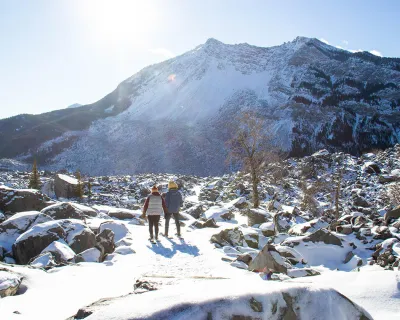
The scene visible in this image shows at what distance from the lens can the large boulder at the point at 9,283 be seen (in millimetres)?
4422

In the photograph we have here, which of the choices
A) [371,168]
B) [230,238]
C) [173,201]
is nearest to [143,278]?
[230,238]

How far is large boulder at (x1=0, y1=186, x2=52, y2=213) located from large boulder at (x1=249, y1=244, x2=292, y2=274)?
10063 mm

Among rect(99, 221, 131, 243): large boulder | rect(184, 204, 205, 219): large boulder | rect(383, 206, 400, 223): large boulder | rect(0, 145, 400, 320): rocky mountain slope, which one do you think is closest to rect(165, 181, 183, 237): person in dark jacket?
rect(0, 145, 400, 320): rocky mountain slope

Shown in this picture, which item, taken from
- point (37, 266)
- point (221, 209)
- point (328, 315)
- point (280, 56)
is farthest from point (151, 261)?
point (280, 56)

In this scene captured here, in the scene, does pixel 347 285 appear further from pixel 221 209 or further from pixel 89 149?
pixel 89 149

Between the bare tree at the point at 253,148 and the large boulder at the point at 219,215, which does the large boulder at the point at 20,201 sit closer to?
the large boulder at the point at 219,215

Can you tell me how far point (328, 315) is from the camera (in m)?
2.89

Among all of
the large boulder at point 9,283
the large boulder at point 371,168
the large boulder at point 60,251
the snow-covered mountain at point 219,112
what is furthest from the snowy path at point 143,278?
the snow-covered mountain at point 219,112

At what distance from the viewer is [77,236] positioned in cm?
830

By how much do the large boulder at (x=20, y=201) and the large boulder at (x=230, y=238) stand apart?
774cm

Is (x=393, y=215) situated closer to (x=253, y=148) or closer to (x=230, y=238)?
(x=230, y=238)

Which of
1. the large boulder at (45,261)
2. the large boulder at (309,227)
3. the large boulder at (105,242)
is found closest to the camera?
the large boulder at (45,261)

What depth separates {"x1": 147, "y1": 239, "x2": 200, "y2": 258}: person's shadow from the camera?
8.30m

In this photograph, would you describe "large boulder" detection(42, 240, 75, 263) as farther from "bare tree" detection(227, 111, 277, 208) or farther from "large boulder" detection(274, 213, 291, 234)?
"bare tree" detection(227, 111, 277, 208)
